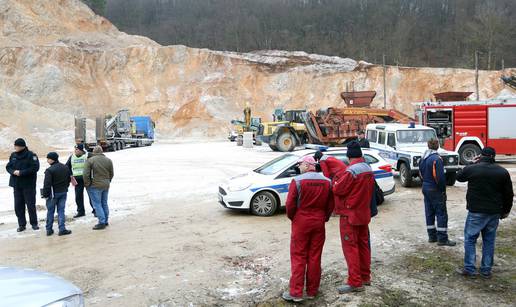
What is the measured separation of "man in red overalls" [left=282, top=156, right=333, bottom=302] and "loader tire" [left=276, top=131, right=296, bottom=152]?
22.3 meters

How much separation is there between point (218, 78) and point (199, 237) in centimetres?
4916

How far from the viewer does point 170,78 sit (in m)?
56.0

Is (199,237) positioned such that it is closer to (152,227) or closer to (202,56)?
(152,227)

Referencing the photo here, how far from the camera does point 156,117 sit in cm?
5203

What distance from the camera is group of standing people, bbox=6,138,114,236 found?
8.25 meters

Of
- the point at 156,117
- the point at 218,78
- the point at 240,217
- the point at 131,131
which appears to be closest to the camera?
the point at 240,217

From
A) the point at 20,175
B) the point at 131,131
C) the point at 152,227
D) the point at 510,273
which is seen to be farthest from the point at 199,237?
the point at 131,131

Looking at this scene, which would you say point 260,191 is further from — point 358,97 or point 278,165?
point 358,97

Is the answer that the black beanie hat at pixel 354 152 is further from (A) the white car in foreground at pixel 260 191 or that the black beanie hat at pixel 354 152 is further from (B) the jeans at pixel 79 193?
(B) the jeans at pixel 79 193

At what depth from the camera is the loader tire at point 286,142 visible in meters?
27.3

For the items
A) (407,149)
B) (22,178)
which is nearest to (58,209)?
(22,178)

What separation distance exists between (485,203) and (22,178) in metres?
7.94

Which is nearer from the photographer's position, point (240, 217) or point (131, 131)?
point (240, 217)

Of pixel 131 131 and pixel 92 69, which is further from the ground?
pixel 92 69
